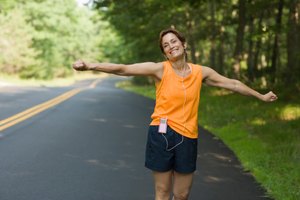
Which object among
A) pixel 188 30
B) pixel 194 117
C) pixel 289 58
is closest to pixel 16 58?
pixel 188 30

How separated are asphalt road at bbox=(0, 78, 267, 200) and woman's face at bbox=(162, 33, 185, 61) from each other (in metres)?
2.47

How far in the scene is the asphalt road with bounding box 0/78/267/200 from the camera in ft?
20.5

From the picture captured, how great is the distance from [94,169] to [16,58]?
47.3 metres

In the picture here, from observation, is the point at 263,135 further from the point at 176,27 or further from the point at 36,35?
the point at 36,35

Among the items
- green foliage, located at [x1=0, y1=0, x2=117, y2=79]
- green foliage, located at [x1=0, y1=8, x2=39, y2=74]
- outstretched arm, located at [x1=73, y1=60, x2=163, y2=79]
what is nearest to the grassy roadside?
outstretched arm, located at [x1=73, y1=60, x2=163, y2=79]

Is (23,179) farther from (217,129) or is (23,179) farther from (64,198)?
(217,129)

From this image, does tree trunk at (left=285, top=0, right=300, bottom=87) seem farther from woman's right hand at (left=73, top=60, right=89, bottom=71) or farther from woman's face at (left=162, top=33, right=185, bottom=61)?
woman's right hand at (left=73, top=60, right=89, bottom=71)

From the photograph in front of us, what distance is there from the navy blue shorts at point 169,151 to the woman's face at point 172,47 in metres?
0.58

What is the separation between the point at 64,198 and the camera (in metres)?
5.89

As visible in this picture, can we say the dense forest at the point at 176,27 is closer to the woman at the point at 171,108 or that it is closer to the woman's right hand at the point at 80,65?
the woman at the point at 171,108

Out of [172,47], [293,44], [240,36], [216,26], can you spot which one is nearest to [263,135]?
[293,44]

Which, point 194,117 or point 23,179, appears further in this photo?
point 23,179

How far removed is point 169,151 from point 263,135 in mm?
6767

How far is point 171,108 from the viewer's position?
399 centimetres
